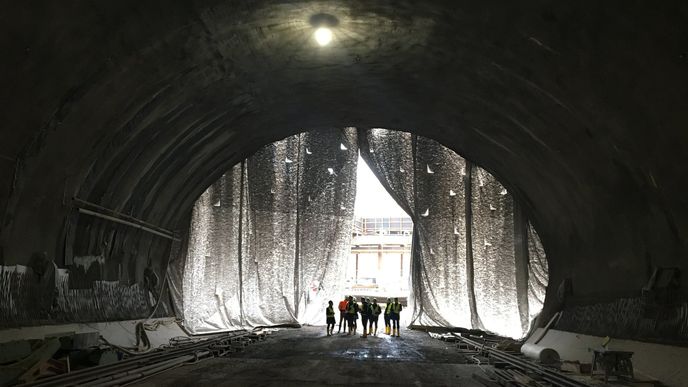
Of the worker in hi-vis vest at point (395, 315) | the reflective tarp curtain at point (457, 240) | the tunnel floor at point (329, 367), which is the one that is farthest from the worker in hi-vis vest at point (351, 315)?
the tunnel floor at point (329, 367)

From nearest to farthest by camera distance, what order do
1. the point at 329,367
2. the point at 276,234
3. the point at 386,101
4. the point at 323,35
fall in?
the point at 323,35 < the point at 329,367 < the point at 386,101 < the point at 276,234

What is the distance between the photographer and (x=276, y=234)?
22562 millimetres

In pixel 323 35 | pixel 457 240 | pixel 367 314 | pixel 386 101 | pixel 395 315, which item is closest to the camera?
pixel 323 35

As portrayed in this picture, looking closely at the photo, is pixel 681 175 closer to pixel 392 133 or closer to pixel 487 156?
pixel 487 156

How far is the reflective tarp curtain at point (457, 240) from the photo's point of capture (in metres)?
18.5

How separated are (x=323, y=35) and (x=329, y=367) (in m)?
5.50

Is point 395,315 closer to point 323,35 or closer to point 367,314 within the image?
point 367,314

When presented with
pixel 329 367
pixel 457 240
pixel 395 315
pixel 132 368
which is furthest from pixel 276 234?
pixel 132 368

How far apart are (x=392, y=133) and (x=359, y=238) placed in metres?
26.1

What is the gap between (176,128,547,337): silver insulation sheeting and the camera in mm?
19078

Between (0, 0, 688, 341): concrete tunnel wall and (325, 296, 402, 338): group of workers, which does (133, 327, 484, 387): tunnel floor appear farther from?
(325, 296, 402, 338): group of workers

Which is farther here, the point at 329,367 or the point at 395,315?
the point at 395,315

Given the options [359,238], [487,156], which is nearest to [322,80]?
[487,156]

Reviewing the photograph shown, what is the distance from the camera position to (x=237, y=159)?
1675 centimetres
